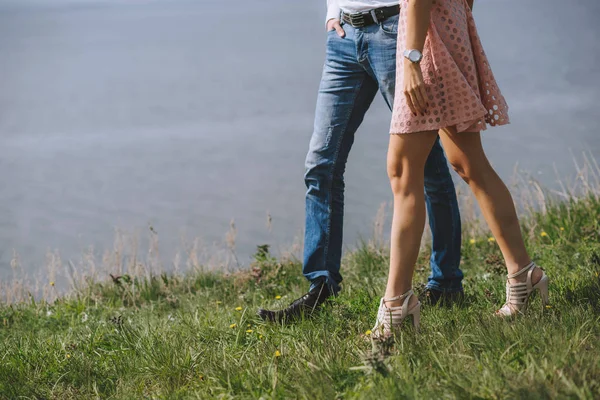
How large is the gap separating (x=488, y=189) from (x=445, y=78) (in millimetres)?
486

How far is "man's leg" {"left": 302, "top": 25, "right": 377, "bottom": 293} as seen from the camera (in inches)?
140

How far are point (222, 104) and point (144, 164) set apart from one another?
37.6ft

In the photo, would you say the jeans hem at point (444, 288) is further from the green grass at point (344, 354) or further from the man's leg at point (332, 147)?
the man's leg at point (332, 147)

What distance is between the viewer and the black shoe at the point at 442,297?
3562 millimetres

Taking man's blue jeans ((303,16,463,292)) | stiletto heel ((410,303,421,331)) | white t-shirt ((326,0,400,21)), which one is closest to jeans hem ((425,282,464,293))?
man's blue jeans ((303,16,463,292))

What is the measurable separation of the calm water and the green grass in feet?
8.85

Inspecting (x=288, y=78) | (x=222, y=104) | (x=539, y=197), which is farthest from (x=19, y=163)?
(x=539, y=197)

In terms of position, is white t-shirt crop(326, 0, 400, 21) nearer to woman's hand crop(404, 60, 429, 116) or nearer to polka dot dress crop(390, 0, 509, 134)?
polka dot dress crop(390, 0, 509, 134)

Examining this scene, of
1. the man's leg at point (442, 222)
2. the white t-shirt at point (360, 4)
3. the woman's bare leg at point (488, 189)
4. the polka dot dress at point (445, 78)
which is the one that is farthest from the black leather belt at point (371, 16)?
the woman's bare leg at point (488, 189)

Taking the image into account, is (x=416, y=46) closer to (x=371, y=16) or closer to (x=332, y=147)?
(x=371, y=16)

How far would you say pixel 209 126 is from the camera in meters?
25.0

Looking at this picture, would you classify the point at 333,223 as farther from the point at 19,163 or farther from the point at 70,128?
the point at 70,128

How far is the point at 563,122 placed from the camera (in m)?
15.5

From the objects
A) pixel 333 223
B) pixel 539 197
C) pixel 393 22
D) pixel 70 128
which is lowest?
pixel 70 128
